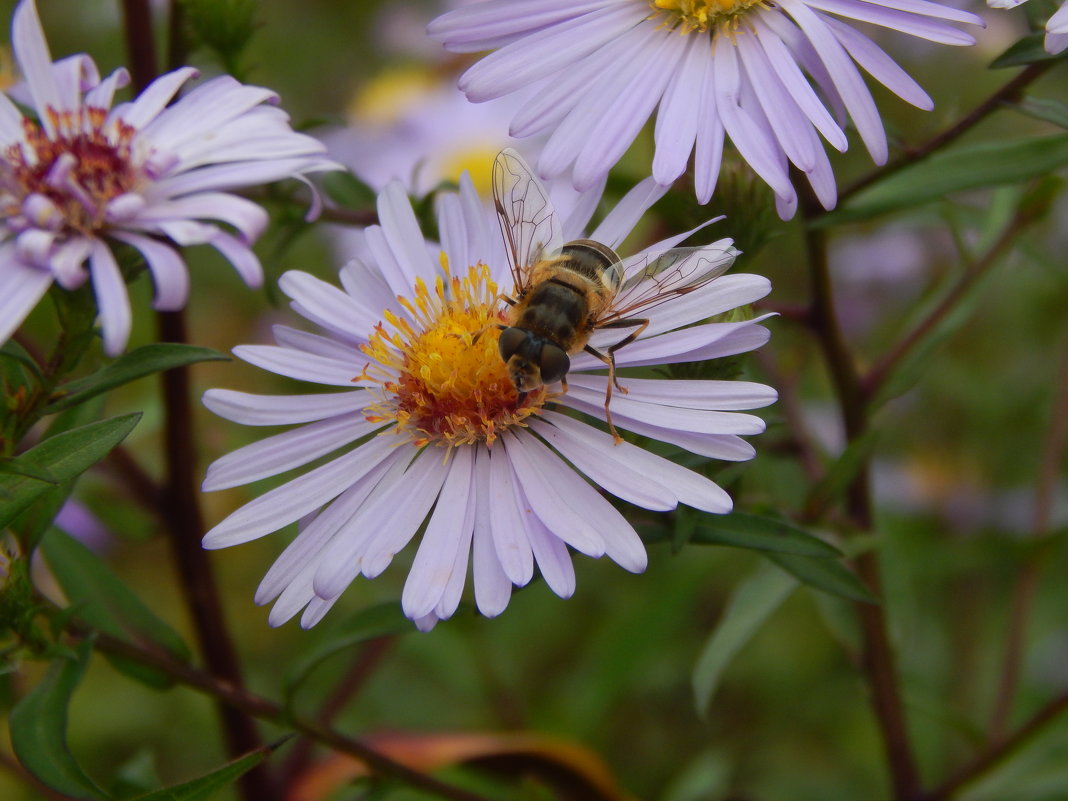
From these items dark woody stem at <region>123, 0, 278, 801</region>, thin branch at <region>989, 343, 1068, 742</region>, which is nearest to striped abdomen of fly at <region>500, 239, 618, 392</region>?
dark woody stem at <region>123, 0, 278, 801</region>

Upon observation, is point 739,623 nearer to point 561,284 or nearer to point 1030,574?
point 561,284

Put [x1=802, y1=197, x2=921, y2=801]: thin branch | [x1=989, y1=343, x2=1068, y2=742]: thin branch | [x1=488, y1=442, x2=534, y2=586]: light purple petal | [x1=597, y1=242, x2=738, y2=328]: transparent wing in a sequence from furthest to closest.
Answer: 1. [x1=989, y1=343, x2=1068, y2=742]: thin branch
2. [x1=802, y1=197, x2=921, y2=801]: thin branch
3. [x1=597, y1=242, x2=738, y2=328]: transparent wing
4. [x1=488, y1=442, x2=534, y2=586]: light purple petal

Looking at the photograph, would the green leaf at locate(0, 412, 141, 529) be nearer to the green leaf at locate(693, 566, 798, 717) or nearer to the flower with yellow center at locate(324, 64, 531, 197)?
the green leaf at locate(693, 566, 798, 717)

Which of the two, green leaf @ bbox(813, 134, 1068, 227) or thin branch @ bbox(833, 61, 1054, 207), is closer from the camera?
thin branch @ bbox(833, 61, 1054, 207)

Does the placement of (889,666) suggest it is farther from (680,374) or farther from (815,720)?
(815,720)

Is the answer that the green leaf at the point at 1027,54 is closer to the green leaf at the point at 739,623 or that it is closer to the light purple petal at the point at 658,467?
the light purple petal at the point at 658,467

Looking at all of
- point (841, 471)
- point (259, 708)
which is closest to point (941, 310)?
point (841, 471)

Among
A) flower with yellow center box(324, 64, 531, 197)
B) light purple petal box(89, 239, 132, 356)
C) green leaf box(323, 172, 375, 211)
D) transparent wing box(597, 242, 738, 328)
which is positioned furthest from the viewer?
flower with yellow center box(324, 64, 531, 197)

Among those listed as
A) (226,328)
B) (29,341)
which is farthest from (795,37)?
(226,328)
